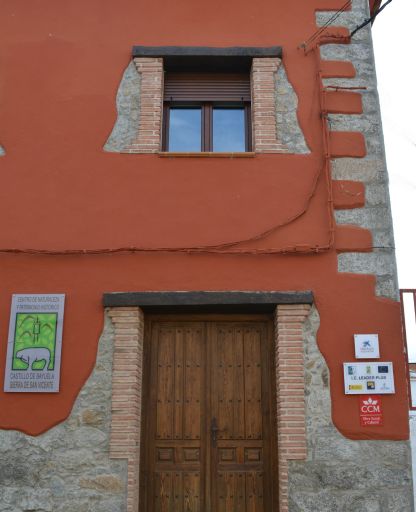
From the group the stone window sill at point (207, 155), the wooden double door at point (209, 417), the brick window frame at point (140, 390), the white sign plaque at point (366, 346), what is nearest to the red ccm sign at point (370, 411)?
the white sign plaque at point (366, 346)

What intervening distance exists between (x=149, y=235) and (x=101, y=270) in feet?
1.98

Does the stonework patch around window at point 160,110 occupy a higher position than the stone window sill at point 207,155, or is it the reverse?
the stonework patch around window at point 160,110

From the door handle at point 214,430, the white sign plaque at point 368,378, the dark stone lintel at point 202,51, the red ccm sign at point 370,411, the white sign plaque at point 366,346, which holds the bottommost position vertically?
the door handle at point 214,430

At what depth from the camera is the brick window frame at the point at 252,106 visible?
20.2 ft

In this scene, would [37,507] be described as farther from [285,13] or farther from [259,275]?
[285,13]

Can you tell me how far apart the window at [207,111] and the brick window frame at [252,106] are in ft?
0.65

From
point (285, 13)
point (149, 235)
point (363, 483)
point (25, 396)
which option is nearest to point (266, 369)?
point (363, 483)

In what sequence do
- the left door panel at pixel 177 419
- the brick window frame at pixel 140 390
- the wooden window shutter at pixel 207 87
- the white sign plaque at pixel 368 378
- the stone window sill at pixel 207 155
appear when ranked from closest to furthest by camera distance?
the brick window frame at pixel 140 390
the white sign plaque at pixel 368 378
the left door panel at pixel 177 419
the stone window sill at pixel 207 155
the wooden window shutter at pixel 207 87

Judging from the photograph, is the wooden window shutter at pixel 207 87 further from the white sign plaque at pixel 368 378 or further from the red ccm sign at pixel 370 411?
the red ccm sign at pixel 370 411

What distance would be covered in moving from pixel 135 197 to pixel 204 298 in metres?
1.31

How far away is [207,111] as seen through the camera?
6668mm

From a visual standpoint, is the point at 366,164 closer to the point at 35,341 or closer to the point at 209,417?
the point at 209,417

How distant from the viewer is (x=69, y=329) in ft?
18.5

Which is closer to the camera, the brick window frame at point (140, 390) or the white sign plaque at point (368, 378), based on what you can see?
the brick window frame at point (140, 390)
